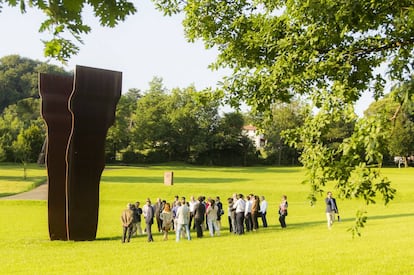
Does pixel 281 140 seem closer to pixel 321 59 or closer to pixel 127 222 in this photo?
pixel 127 222

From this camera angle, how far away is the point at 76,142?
1659 cm

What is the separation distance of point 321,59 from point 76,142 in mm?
10759

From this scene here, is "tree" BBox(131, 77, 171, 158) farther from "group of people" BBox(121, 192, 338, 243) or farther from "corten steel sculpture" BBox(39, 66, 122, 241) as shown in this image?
"corten steel sculpture" BBox(39, 66, 122, 241)

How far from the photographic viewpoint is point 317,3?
7.14 metres

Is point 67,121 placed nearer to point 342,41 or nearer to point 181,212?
point 181,212

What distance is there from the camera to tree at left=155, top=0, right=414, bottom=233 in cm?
636

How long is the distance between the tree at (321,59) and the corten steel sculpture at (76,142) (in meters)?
7.50

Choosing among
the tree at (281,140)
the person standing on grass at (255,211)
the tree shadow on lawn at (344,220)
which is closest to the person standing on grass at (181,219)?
the person standing on grass at (255,211)

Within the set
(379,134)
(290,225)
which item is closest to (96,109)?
(290,225)

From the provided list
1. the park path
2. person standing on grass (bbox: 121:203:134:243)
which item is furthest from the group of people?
the park path

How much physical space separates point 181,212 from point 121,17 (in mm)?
12932

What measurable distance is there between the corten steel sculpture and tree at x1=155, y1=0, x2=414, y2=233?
7502 millimetres

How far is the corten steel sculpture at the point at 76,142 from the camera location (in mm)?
16547

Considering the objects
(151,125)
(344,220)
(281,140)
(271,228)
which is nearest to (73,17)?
(271,228)
